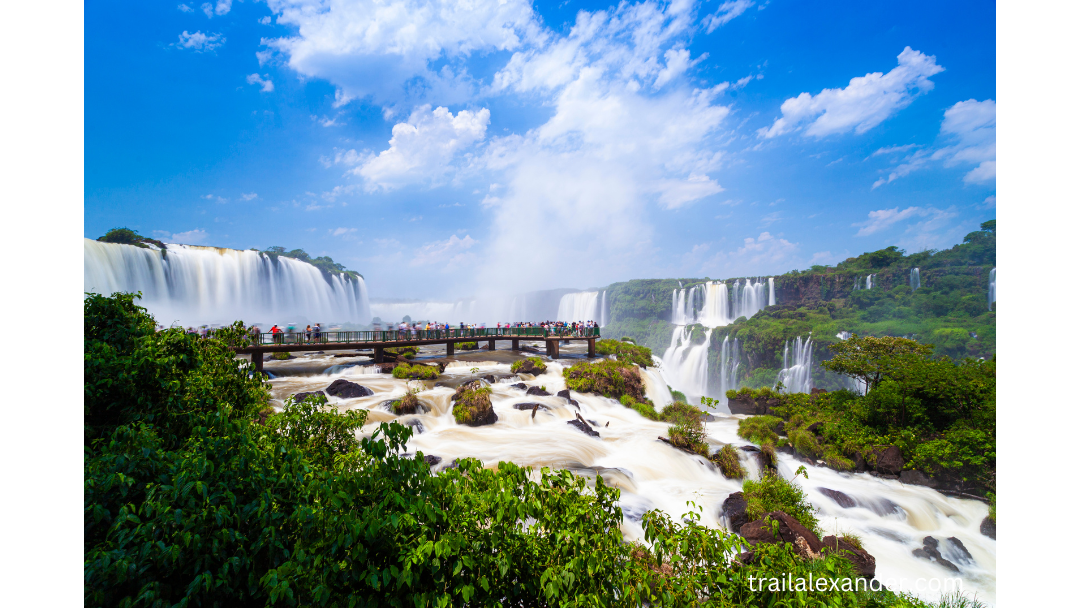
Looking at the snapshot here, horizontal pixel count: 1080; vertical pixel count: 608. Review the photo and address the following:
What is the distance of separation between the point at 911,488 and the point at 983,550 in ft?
8.40

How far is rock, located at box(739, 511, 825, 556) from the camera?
806 cm

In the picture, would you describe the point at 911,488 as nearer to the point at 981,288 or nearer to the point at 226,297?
the point at 981,288

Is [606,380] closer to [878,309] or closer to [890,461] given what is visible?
[890,461]

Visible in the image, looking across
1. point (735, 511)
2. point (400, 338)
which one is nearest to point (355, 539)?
point (735, 511)

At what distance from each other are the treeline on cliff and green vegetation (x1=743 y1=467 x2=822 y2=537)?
2757 centimetres

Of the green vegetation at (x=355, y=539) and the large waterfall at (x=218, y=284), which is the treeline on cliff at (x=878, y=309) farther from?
the large waterfall at (x=218, y=284)

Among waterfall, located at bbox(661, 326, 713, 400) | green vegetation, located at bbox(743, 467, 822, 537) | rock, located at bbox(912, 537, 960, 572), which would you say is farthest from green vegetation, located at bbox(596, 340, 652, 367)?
rock, located at bbox(912, 537, 960, 572)

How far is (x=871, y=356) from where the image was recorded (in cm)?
1991

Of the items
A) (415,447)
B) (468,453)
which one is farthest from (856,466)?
(415,447)

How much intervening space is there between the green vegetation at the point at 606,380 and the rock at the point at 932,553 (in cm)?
1148

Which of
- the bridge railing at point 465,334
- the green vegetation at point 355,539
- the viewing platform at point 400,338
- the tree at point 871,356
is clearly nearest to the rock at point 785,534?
the green vegetation at point 355,539

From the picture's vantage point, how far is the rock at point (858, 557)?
809cm

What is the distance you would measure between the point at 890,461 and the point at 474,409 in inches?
564

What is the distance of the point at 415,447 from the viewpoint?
12250 mm
